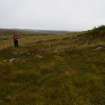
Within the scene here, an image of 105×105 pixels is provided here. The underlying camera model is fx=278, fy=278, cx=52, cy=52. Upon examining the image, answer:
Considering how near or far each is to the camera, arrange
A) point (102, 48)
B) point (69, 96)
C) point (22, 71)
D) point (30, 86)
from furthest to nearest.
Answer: point (102, 48), point (22, 71), point (30, 86), point (69, 96)

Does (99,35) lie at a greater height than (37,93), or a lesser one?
greater

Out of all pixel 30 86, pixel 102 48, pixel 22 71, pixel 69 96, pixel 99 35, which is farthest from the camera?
pixel 99 35

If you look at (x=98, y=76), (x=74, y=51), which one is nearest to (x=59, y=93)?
(x=98, y=76)

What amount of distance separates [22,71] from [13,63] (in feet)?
9.80

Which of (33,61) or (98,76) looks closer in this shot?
(98,76)

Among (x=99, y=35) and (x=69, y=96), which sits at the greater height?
(x=99, y=35)

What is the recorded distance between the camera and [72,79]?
1947 cm

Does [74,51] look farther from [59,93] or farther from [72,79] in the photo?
[59,93]

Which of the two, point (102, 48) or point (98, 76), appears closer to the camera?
point (98, 76)

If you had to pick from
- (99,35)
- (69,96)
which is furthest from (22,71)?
(99,35)

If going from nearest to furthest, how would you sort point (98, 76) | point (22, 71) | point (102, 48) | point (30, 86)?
point (30, 86) → point (98, 76) → point (22, 71) → point (102, 48)

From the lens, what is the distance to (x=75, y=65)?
2278cm

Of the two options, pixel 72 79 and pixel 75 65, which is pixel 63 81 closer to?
pixel 72 79

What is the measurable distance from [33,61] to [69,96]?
854cm
